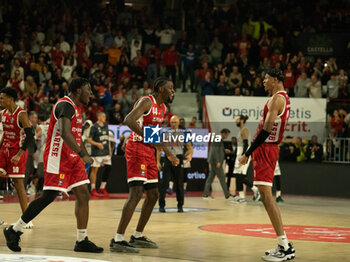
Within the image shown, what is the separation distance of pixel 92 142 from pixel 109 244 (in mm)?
8451

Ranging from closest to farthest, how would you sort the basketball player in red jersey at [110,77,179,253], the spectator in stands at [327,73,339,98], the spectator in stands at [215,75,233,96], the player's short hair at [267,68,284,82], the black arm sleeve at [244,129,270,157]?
the black arm sleeve at [244,129,270,157] → the basketball player in red jersey at [110,77,179,253] → the player's short hair at [267,68,284,82] → the spectator in stands at [327,73,339,98] → the spectator in stands at [215,75,233,96]

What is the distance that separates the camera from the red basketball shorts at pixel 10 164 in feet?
33.9

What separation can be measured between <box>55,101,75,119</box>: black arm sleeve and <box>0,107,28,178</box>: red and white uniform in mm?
2395

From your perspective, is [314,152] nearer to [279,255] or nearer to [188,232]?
[188,232]

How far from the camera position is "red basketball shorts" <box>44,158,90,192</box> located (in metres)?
8.05

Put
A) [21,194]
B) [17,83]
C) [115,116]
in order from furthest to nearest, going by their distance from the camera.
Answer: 1. [17,83]
2. [115,116]
3. [21,194]

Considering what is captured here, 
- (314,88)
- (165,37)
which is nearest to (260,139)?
(314,88)

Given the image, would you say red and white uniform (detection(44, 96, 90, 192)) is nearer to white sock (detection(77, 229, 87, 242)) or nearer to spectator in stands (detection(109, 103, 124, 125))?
white sock (detection(77, 229, 87, 242))

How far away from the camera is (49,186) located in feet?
26.4

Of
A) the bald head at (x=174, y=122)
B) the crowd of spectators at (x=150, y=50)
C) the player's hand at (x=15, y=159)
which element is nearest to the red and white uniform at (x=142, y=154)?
the player's hand at (x=15, y=159)

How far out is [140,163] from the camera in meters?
8.64

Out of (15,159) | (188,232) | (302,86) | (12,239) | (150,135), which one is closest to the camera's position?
(12,239)

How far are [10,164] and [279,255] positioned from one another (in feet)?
14.5

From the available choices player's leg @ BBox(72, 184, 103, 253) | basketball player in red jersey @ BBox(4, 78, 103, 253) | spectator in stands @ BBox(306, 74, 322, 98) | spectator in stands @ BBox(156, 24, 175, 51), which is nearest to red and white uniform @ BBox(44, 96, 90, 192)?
basketball player in red jersey @ BBox(4, 78, 103, 253)
